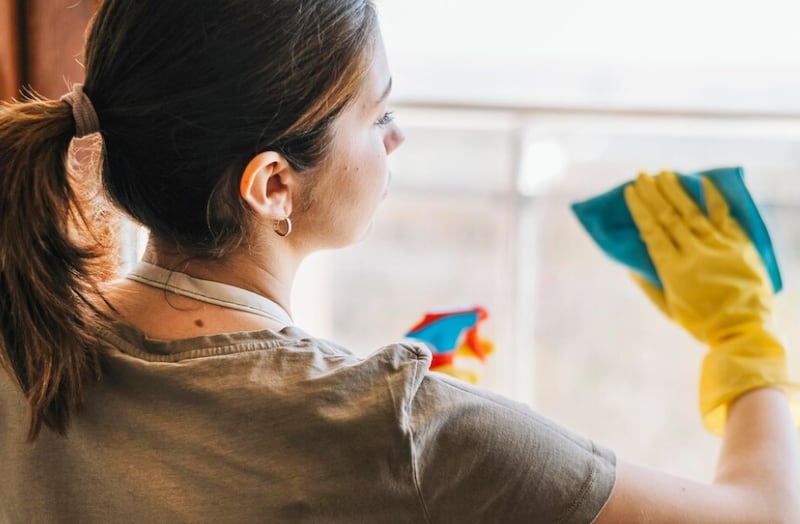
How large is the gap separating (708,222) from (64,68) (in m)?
0.74

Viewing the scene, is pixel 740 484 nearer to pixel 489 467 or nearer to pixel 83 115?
pixel 489 467

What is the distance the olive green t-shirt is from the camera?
61 cm

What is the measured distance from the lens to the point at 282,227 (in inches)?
29.2

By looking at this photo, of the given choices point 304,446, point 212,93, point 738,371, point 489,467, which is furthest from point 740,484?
point 212,93

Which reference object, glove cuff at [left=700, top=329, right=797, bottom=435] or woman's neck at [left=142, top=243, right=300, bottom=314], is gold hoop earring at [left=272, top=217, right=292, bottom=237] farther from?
glove cuff at [left=700, top=329, right=797, bottom=435]

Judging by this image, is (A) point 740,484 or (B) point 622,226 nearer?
(A) point 740,484

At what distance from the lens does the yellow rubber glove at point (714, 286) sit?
2.73 feet

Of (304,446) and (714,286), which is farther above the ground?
(714,286)

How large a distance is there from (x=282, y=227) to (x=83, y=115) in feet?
0.61

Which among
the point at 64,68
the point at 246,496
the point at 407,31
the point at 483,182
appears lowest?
the point at 246,496

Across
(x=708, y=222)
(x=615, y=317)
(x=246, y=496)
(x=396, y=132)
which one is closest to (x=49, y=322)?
(x=246, y=496)

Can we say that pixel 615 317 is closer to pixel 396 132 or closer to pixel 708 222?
pixel 708 222

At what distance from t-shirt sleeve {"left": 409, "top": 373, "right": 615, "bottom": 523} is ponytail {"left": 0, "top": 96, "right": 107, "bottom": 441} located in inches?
10.3

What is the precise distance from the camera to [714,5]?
1.10 metres
